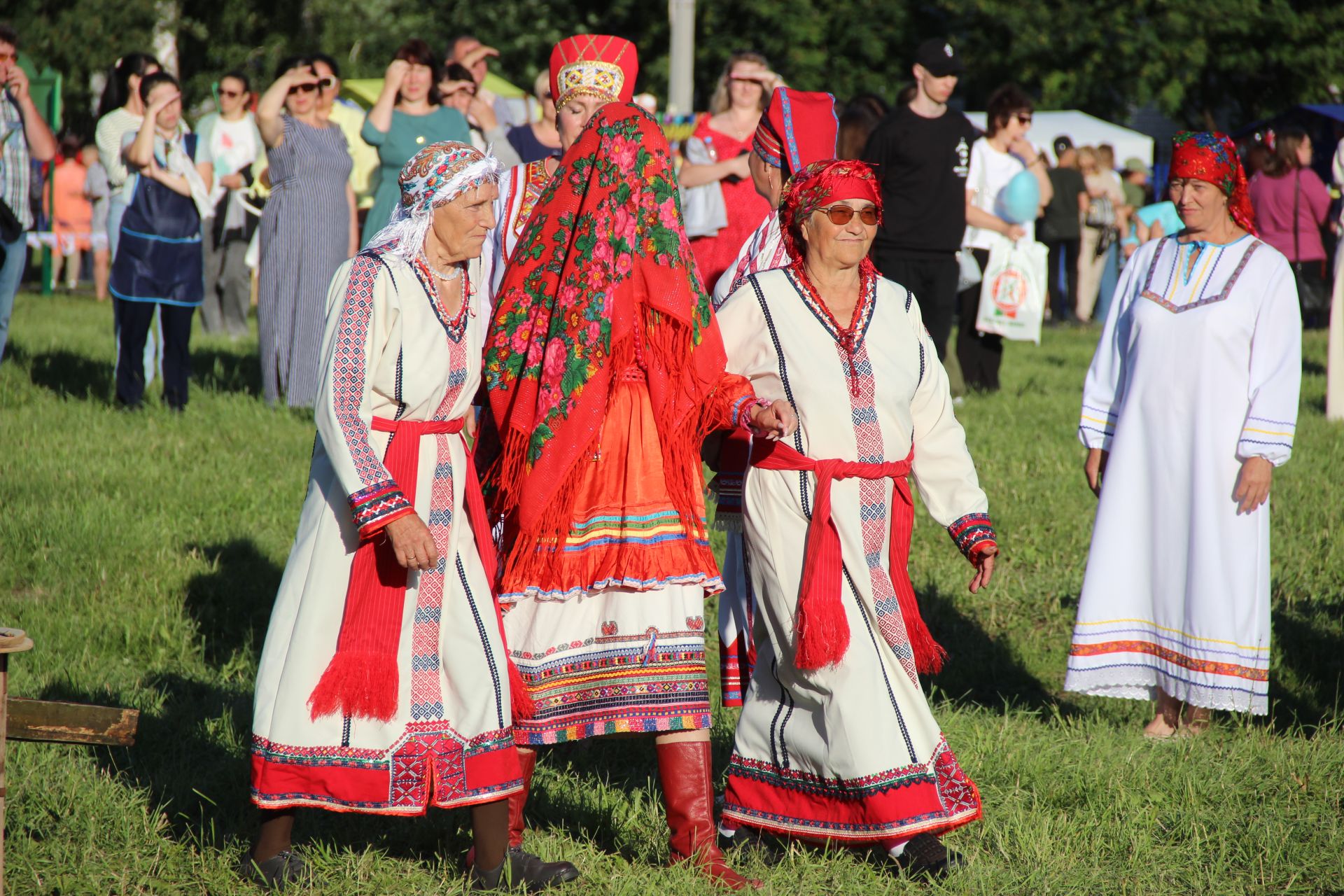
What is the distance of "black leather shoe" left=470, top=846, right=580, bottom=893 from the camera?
12.4ft

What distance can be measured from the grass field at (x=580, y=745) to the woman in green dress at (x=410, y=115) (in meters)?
1.80

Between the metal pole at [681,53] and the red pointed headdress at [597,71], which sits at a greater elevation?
the metal pole at [681,53]

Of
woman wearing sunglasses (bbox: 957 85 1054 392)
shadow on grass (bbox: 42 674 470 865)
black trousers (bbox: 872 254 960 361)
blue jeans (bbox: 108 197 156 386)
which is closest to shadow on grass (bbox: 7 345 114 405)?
blue jeans (bbox: 108 197 156 386)

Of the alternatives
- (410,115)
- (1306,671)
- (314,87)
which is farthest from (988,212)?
(1306,671)

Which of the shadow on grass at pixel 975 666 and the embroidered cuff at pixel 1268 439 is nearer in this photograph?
the embroidered cuff at pixel 1268 439

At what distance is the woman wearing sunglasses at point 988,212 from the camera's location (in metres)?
10.6

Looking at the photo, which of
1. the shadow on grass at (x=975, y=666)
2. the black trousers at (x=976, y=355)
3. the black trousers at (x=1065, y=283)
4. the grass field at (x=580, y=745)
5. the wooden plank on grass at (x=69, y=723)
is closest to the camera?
the wooden plank on grass at (x=69, y=723)

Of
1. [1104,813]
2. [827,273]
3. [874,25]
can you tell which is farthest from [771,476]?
[874,25]

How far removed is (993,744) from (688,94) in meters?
16.0

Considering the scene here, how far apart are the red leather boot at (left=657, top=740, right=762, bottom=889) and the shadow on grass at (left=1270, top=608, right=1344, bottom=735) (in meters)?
2.55

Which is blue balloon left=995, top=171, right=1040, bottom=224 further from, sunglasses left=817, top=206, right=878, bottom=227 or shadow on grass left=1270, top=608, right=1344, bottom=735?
sunglasses left=817, top=206, right=878, bottom=227

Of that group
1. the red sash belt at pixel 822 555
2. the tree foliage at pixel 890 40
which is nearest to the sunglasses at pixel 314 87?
the red sash belt at pixel 822 555

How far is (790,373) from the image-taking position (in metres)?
3.98

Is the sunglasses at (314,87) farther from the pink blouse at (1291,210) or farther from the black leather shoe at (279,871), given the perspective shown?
the pink blouse at (1291,210)
